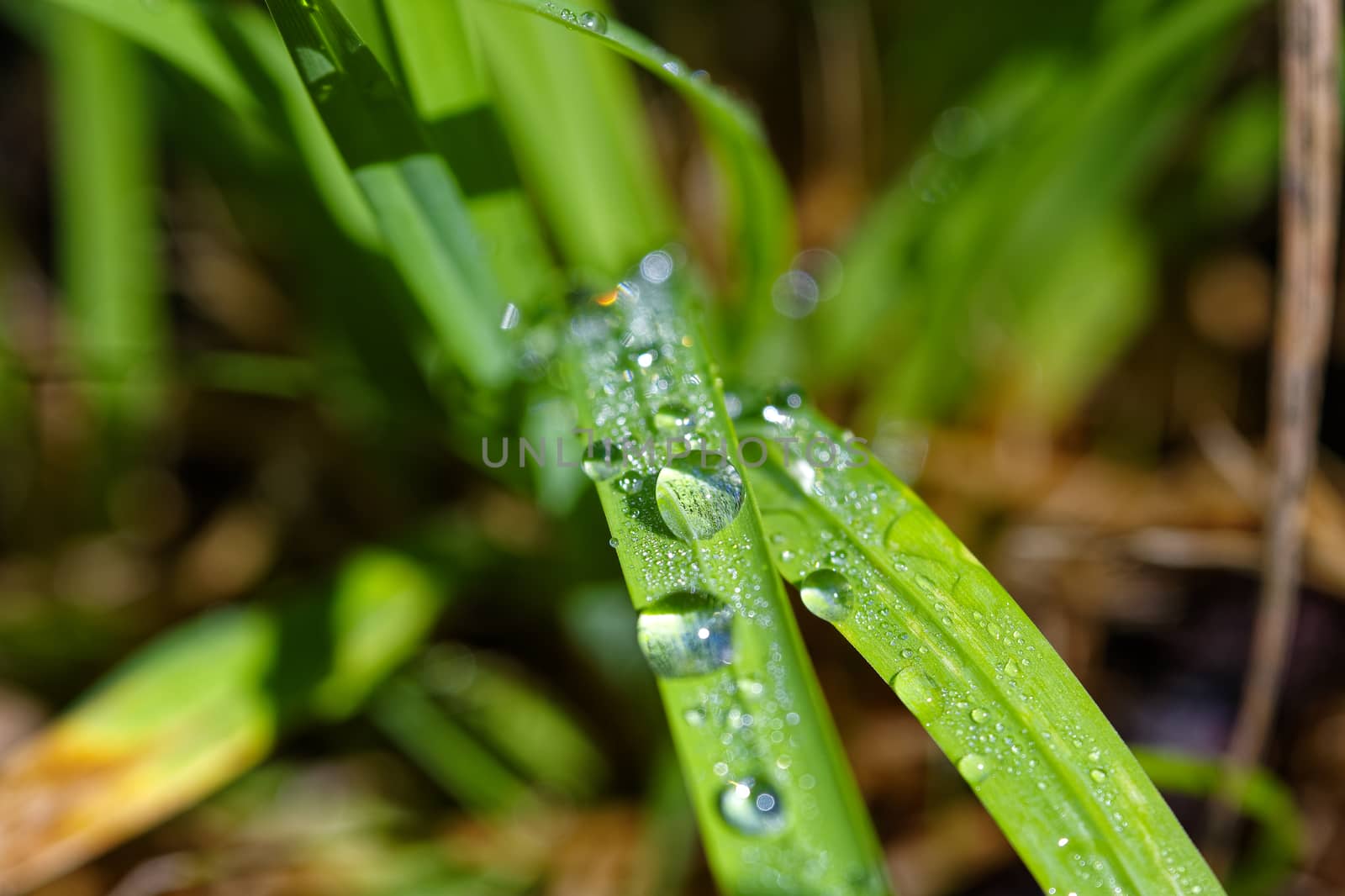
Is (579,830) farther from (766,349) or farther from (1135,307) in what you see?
(1135,307)

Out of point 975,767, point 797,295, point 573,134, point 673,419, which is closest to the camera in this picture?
point 975,767

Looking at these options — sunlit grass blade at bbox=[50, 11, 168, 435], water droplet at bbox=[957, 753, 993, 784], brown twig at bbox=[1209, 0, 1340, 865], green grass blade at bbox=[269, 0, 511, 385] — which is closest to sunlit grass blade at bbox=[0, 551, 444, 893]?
green grass blade at bbox=[269, 0, 511, 385]

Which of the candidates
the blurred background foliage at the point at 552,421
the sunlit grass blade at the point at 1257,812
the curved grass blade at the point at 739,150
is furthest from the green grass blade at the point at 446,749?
the sunlit grass blade at the point at 1257,812

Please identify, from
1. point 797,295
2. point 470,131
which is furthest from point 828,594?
point 797,295

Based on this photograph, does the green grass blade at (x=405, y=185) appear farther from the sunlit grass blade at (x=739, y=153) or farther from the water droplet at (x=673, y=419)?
the water droplet at (x=673, y=419)

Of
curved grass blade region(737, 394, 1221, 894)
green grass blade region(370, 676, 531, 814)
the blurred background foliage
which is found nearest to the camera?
curved grass blade region(737, 394, 1221, 894)

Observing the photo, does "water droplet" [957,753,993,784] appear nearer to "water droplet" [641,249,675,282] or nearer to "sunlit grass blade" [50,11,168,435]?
"water droplet" [641,249,675,282]

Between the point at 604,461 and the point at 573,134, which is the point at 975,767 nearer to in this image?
the point at 604,461
